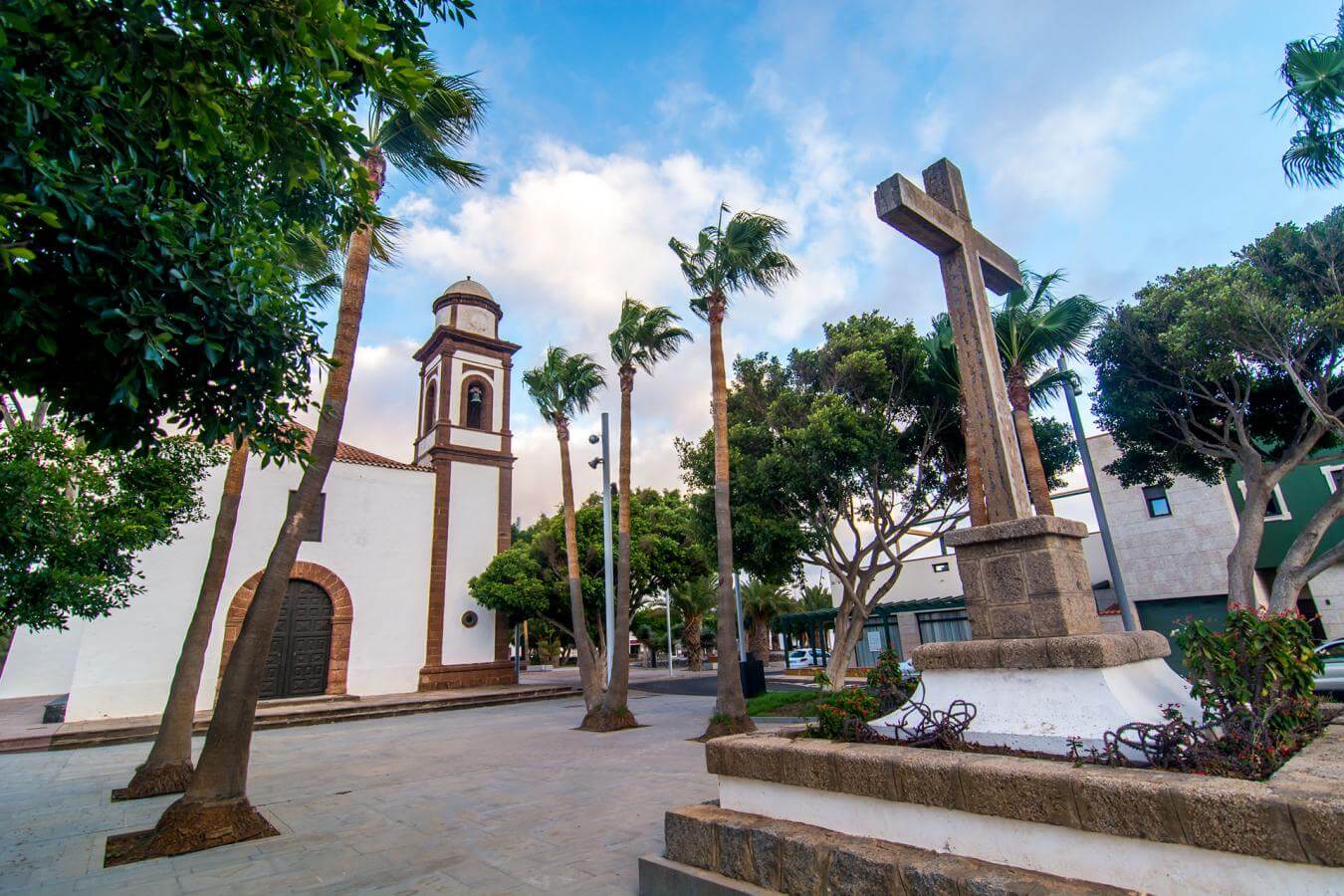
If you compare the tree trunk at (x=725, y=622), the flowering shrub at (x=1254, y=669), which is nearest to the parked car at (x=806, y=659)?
the tree trunk at (x=725, y=622)

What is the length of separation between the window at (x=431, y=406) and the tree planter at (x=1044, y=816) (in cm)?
2137

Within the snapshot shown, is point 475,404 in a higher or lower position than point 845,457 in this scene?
higher

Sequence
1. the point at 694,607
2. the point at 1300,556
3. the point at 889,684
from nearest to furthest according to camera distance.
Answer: the point at 889,684 < the point at 1300,556 < the point at 694,607

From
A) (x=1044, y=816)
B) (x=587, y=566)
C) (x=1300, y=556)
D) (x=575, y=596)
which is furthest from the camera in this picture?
(x=587, y=566)

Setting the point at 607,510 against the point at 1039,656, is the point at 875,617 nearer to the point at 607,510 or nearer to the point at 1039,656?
the point at 607,510

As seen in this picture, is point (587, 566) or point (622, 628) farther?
point (587, 566)

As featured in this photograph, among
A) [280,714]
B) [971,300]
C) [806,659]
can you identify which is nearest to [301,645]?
[280,714]

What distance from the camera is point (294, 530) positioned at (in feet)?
22.9

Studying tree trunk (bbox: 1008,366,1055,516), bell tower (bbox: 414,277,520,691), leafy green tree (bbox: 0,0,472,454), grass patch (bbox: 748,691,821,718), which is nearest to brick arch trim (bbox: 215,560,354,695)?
bell tower (bbox: 414,277,520,691)

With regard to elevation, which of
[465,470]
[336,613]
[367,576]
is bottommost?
[336,613]

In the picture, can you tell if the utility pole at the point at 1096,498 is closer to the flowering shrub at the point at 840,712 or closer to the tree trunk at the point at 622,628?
the tree trunk at the point at 622,628

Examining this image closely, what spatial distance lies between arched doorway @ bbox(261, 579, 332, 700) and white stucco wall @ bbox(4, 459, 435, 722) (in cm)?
77

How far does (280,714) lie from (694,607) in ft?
74.0

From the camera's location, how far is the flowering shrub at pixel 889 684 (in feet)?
15.7
